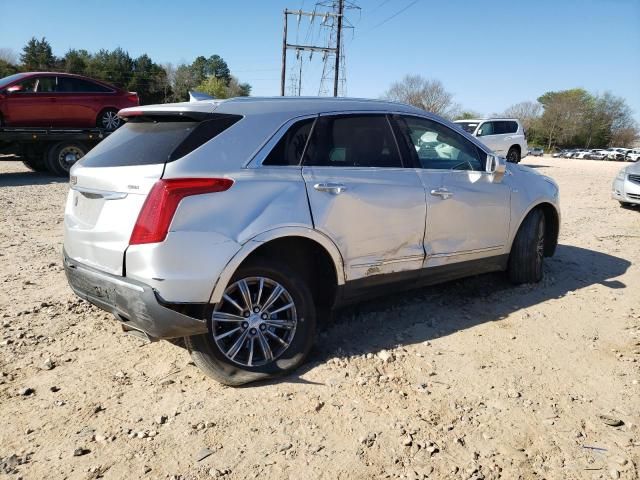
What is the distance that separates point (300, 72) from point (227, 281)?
35.3 meters

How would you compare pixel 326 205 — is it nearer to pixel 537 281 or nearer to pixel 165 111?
pixel 165 111

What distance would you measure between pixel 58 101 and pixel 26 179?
6.86 ft

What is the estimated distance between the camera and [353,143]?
360cm

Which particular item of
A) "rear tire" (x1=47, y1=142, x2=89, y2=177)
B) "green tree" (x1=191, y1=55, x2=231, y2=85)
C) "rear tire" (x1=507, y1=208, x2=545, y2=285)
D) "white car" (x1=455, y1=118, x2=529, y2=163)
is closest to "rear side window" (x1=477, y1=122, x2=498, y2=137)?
"white car" (x1=455, y1=118, x2=529, y2=163)

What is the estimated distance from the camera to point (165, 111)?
10.1 ft

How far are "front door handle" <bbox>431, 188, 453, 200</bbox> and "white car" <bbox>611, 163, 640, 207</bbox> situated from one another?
7.80 metres

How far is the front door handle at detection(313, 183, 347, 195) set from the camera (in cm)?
326

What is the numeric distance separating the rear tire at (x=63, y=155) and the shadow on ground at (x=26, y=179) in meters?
0.28

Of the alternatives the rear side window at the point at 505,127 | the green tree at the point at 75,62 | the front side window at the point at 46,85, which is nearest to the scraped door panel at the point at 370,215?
the front side window at the point at 46,85

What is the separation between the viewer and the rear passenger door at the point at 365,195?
10.9 ft

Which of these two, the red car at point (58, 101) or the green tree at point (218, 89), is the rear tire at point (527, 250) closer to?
the red car at point (58, 101)

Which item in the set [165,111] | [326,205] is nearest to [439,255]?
[326,205]

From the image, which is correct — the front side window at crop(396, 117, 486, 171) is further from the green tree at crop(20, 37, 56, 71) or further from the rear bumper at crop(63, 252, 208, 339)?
the green tree at crop(20, 37, 56, 71)

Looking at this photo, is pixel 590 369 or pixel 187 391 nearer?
pixel 187 391
